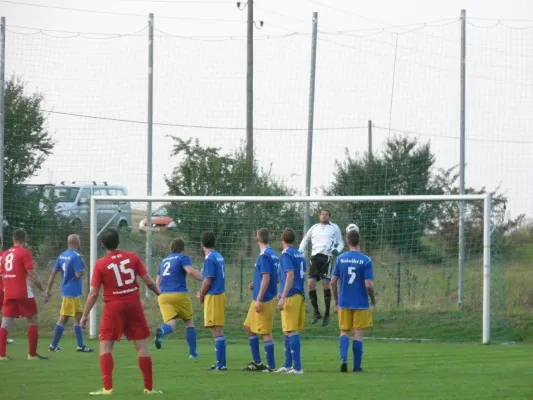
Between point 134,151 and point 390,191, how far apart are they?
5.79 metres

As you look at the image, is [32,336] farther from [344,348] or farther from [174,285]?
[344,348]

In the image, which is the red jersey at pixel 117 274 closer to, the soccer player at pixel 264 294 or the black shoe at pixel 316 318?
the soccer player at pixel 264 294

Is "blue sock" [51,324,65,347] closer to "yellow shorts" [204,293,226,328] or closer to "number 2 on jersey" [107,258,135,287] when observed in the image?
"yellow shorts" [204,293,226,328]

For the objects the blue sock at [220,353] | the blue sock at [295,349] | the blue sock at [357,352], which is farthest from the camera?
the blue sock at [220,353]

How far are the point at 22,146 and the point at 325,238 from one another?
7.91 m

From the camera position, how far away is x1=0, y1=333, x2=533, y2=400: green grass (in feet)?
38.2

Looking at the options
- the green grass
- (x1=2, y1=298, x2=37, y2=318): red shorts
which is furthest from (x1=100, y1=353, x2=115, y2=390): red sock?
(x1=2, y1=298, x2=37, y2=318): red shorts

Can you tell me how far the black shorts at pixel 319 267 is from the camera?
20.3 meters

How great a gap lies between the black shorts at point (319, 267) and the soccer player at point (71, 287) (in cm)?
470

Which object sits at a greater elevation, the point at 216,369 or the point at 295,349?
the point at 295,349

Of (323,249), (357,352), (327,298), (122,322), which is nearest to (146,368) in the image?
(122,322)

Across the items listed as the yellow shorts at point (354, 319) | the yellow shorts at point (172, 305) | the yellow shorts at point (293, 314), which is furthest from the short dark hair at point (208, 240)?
the yellow shorts at point (354, 319)

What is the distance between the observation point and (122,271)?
452 inches

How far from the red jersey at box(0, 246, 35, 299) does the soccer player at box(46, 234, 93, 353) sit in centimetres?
167
